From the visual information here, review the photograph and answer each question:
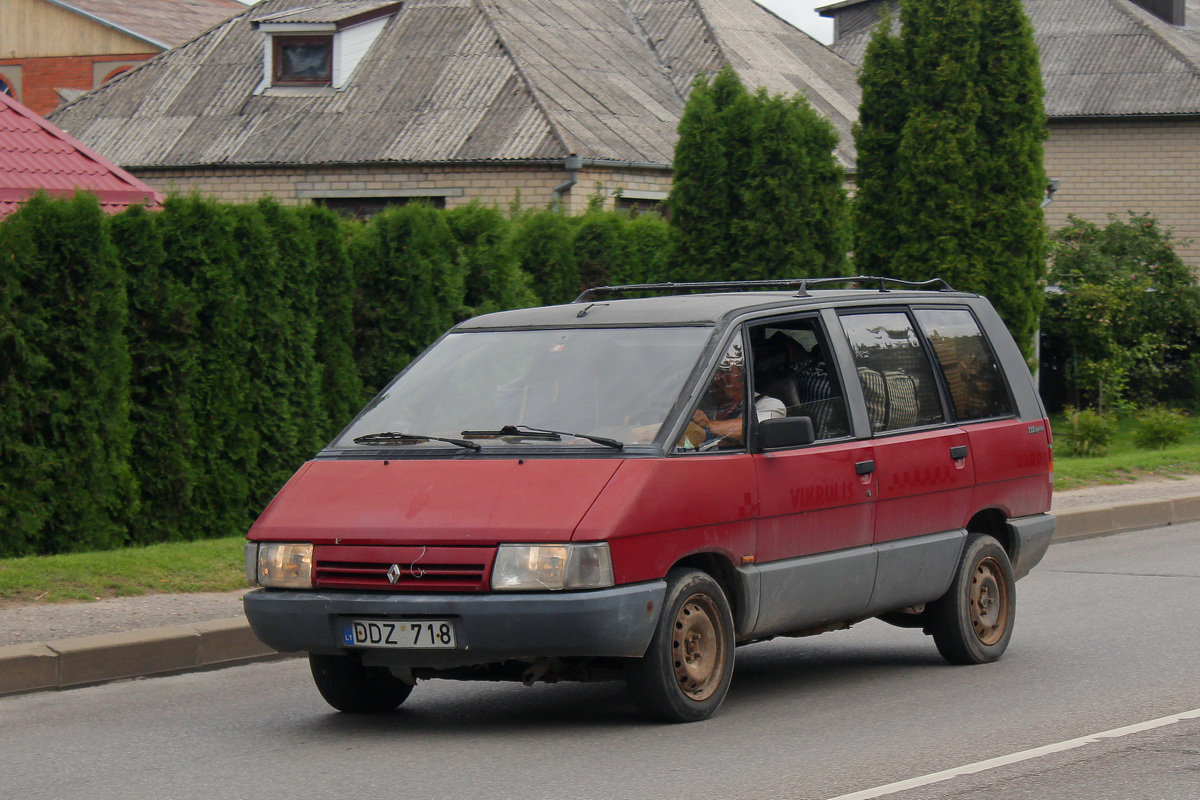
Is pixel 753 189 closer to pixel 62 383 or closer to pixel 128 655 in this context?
pixel 62 383

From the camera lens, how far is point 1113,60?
36531mm

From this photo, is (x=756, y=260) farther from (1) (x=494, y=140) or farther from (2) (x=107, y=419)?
(1) (x=494, y=140)

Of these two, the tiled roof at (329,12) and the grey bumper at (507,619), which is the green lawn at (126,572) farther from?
the tiled roof at (329,12)

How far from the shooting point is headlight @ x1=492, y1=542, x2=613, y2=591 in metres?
6.01

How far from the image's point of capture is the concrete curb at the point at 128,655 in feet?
25.9

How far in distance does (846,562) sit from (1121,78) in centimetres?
3181

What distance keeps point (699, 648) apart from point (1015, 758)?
134cm

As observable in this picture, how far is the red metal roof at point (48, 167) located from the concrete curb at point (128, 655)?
7.48 metres

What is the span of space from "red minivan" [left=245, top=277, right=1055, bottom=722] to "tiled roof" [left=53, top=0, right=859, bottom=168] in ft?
54.1

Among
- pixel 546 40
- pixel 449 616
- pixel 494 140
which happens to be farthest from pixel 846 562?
pixel 546 40

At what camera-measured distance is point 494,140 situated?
960 inches

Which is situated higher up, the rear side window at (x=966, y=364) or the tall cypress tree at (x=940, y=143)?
the tall cypress tree at (x=940, y=143)

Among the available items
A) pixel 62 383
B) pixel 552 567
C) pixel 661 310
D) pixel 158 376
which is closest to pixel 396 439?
pixel 552 567

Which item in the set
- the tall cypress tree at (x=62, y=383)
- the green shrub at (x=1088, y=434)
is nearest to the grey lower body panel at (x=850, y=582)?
the tall cypress tree at (x=62, y=383)
